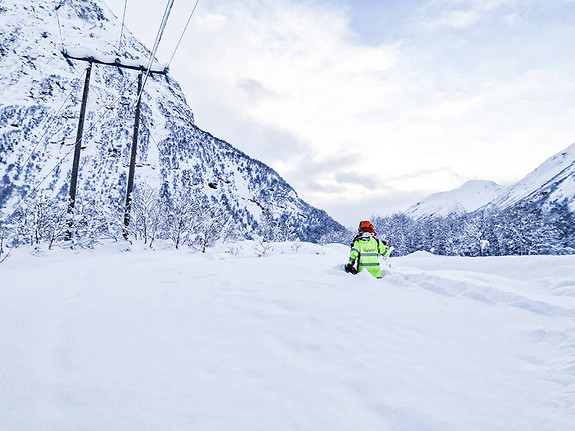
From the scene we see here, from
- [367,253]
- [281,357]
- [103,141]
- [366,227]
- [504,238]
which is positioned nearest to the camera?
[281,357]

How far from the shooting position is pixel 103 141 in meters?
89.1

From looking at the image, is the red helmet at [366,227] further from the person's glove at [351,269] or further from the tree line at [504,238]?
the tree line at [504,238]

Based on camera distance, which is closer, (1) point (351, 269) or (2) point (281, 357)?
(2) point (281, 357)

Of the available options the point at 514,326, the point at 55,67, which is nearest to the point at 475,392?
the point at 514,326

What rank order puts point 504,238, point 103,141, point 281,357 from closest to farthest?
point 281,357 < point 504,238 < point 103,141

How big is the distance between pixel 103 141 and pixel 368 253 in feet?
355

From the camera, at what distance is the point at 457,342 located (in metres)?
2.76

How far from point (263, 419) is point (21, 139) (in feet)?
346

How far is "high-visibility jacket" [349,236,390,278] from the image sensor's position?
18.6ft

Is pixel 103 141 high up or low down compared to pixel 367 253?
up

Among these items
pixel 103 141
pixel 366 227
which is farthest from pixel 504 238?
pixel 103 141

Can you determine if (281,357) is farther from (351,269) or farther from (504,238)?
(504,238)

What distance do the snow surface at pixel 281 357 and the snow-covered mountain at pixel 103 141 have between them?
66970mm

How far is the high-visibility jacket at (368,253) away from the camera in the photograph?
5.67 meters
